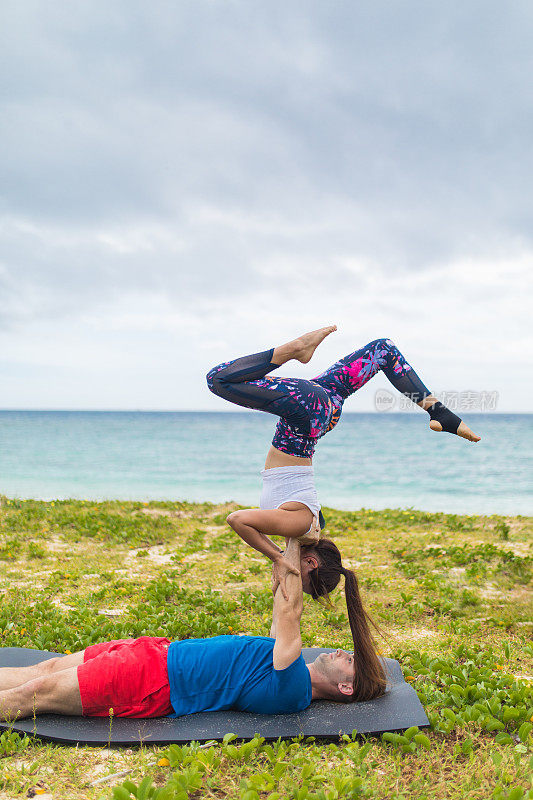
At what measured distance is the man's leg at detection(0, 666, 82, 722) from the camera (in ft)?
13.6

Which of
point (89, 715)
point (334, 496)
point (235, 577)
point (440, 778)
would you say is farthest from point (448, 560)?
point (334, 496)

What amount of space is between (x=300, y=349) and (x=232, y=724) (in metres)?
2.83

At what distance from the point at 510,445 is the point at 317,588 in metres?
57.6

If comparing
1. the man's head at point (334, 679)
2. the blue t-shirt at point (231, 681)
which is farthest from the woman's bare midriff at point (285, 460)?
the man's head at point (334, 679)

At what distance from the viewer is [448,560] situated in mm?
9297

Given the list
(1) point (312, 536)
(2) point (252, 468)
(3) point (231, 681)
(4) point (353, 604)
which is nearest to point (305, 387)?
(1) point (312, 536)

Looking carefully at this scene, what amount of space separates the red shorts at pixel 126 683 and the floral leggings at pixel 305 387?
1924 millimetres

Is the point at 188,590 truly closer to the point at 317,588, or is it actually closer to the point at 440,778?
the point at 317,588

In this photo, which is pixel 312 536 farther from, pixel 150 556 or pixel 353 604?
pixel 150 556

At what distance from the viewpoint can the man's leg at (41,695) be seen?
4148mm

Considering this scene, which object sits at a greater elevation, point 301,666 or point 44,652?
point 301,666

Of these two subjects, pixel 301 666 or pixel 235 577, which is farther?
pixel 235 577

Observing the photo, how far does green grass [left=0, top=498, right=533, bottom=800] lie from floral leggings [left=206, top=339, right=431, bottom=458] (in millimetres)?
2238

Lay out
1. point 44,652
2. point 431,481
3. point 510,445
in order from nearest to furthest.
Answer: point 44,652 → point 431,481 → point 510,445
